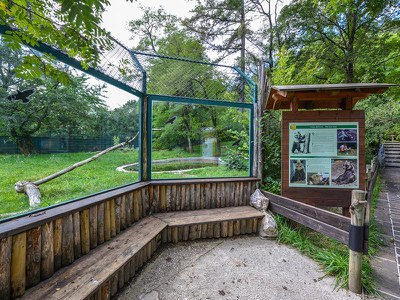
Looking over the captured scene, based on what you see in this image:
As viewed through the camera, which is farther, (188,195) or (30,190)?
(188,195)

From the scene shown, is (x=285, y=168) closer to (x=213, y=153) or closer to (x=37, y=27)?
(x=213, y=153)

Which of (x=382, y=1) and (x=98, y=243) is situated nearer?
(x=98, y=243)

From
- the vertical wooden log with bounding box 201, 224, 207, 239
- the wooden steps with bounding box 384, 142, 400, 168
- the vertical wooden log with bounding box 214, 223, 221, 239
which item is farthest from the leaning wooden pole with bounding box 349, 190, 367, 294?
the wooden steps with bounding box 384, 142, 400, 168

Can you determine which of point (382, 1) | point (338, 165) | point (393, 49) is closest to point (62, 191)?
point (338, 165)

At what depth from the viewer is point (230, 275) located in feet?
7.11

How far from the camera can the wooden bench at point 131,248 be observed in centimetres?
153

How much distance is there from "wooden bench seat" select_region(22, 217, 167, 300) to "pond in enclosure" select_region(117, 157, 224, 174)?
95 cm

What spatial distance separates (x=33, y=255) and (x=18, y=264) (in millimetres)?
108

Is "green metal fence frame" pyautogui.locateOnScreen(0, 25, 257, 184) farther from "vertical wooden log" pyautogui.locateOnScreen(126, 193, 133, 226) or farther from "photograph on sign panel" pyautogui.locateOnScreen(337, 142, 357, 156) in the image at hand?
"photograph on sign panel" pyautogui.locateOnScreen(337, 142, 357, 156)

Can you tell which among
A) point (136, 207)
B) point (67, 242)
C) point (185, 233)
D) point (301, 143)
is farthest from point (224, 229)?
point (67, 242)

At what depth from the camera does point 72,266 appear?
1799 mm

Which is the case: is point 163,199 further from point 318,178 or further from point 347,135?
point 347,135

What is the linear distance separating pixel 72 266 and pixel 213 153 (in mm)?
2671

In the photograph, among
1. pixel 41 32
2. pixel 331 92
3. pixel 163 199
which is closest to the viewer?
pixel 41 32
